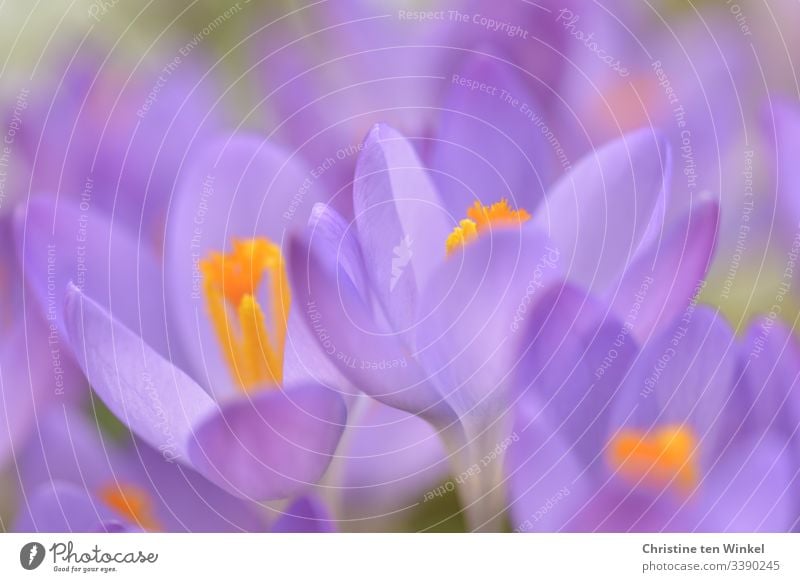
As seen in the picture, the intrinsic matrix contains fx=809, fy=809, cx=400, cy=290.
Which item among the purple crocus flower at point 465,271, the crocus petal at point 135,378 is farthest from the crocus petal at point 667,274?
the crocus petal at point 135,378

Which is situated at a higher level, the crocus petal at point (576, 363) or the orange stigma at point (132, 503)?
the crocus petal at point (576, 363)

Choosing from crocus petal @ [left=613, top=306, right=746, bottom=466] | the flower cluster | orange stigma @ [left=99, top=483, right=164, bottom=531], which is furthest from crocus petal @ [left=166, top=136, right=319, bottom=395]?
crocus petal @ [left=613, top=306, right=746, bottom=466]

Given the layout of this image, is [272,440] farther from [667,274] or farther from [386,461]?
[667,274]

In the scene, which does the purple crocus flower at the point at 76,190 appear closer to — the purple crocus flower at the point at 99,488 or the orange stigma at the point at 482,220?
the purple crocus flower at the point at 99,488

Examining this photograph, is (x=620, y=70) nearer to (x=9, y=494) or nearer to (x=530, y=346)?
(x=530, y=346)

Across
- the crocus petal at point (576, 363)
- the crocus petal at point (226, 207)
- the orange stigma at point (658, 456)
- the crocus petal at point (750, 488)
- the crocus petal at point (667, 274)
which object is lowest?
the crocus petal at point (750, 488)

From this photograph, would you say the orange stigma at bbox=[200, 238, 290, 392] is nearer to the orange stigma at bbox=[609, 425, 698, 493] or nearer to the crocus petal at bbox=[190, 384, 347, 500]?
the crocus petal at bbox=[190, 384, 347, 500]

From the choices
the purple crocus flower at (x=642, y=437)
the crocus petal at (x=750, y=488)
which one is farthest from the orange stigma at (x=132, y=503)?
the crocus petal at (x=750, y=488)
